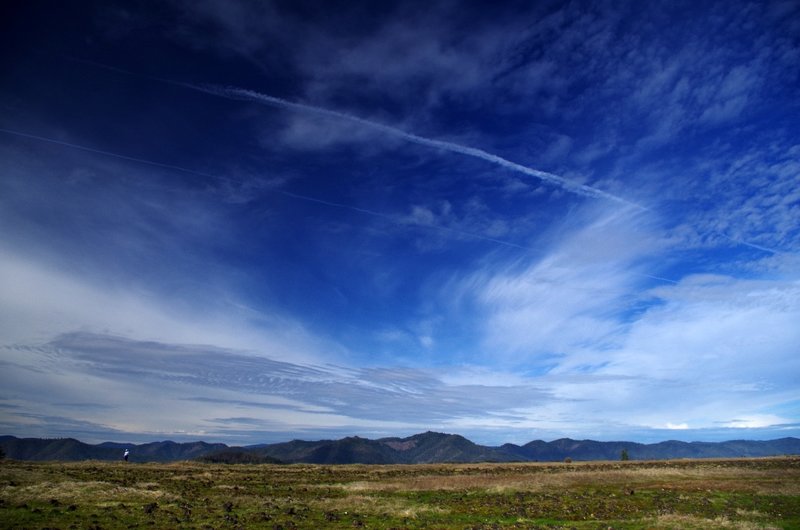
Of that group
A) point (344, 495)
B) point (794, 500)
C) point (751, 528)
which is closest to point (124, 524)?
point (344, 495)

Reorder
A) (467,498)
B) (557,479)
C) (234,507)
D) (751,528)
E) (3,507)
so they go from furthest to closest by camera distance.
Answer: (557,479)
(467,498)
(234,507)
(3,507)
(751,528)

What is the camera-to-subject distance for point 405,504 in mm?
35469

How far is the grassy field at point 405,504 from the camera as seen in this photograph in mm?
26625

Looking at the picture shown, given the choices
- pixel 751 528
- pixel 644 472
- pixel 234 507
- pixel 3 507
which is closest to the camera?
pixel 751 528

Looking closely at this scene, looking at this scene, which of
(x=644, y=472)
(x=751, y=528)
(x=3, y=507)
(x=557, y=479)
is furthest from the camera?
(x=644, y=472)

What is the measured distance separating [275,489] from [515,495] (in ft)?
81.1

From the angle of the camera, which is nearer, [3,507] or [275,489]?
[3,507]

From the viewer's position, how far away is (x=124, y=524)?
24.7 metres

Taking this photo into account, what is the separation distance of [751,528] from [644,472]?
124 feet

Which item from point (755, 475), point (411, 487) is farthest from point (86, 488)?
point (755, 475)

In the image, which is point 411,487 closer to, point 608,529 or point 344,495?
point 344,495

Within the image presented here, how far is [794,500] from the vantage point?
3397 cm

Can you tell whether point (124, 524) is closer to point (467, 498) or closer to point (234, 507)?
point (234, 507)

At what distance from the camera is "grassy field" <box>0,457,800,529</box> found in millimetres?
26625
